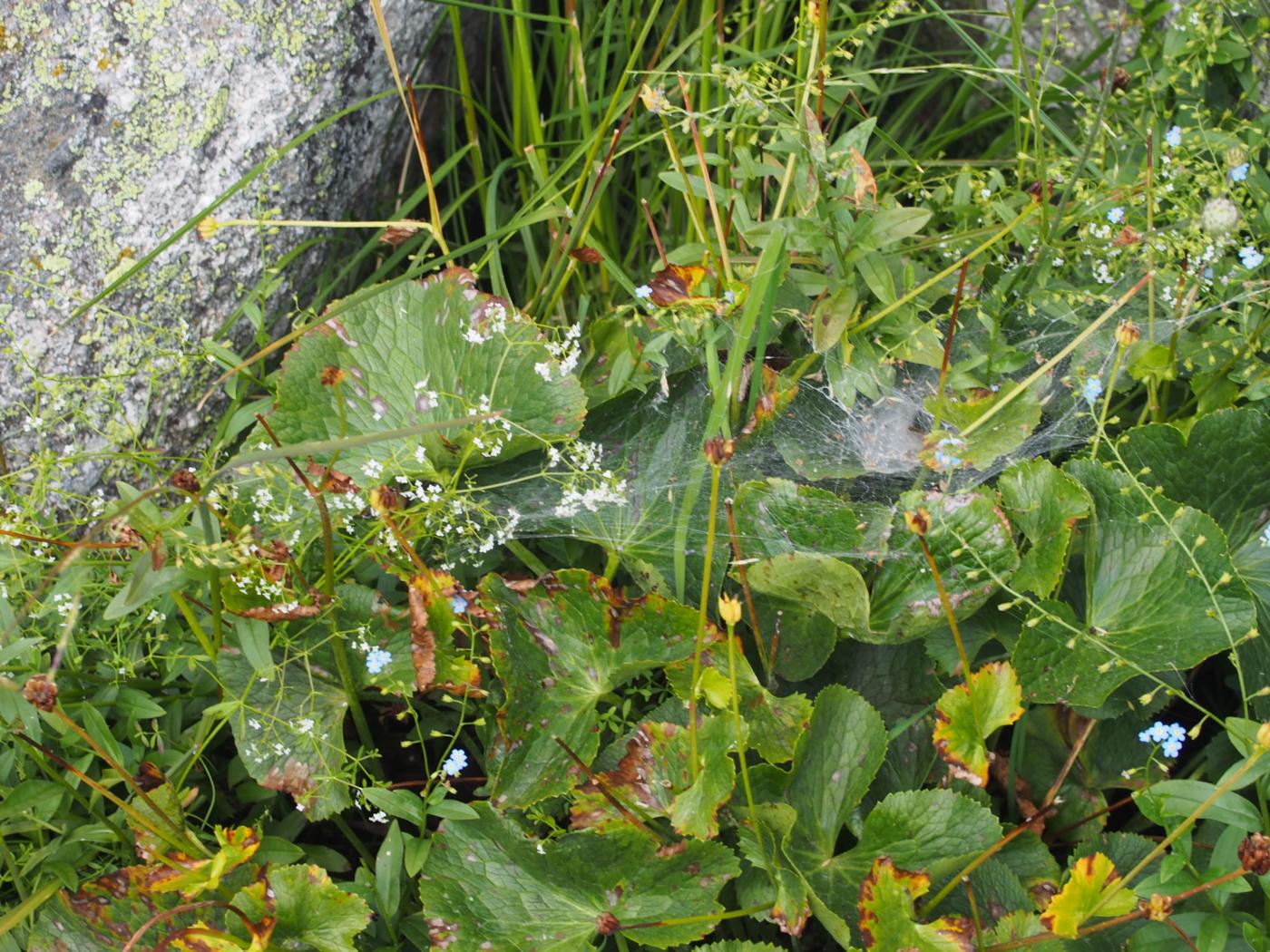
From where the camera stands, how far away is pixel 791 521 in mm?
1568

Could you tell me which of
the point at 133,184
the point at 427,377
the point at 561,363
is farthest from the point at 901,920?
the point at 133,184

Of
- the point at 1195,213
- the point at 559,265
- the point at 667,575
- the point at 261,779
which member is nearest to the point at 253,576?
the point at 261,779

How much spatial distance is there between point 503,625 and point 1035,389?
2.99 ft

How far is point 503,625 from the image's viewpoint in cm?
153

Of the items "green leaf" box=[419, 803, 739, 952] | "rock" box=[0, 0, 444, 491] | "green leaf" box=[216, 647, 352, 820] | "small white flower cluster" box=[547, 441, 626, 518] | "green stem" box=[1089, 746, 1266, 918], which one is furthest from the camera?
"rock" box=[0, 0, 444, 491]

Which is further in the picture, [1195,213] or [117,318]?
[117,318]

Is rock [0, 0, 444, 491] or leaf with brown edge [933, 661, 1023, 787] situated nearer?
leaf with brown edge [933, 661, 1023, 787]

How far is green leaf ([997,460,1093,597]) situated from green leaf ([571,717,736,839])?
1.59 ft

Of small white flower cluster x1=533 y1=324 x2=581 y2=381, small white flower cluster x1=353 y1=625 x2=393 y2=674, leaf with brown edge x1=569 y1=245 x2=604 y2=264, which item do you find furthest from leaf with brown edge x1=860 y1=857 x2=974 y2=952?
leaf with brown edge x1=569 y1=245 x2=604 y2=264

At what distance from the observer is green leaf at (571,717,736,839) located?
1338 millimetres

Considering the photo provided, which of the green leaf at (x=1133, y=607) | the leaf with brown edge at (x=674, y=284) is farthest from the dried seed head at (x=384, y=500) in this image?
the green leaf at (x=1133, y=607)

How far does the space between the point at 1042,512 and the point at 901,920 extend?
0.61 metres

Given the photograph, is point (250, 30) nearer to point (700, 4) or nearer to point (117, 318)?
point (117, 318)

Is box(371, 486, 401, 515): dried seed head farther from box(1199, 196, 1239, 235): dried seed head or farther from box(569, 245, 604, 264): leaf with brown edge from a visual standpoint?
box(1199, 196, 1239, 235): dried seed head
